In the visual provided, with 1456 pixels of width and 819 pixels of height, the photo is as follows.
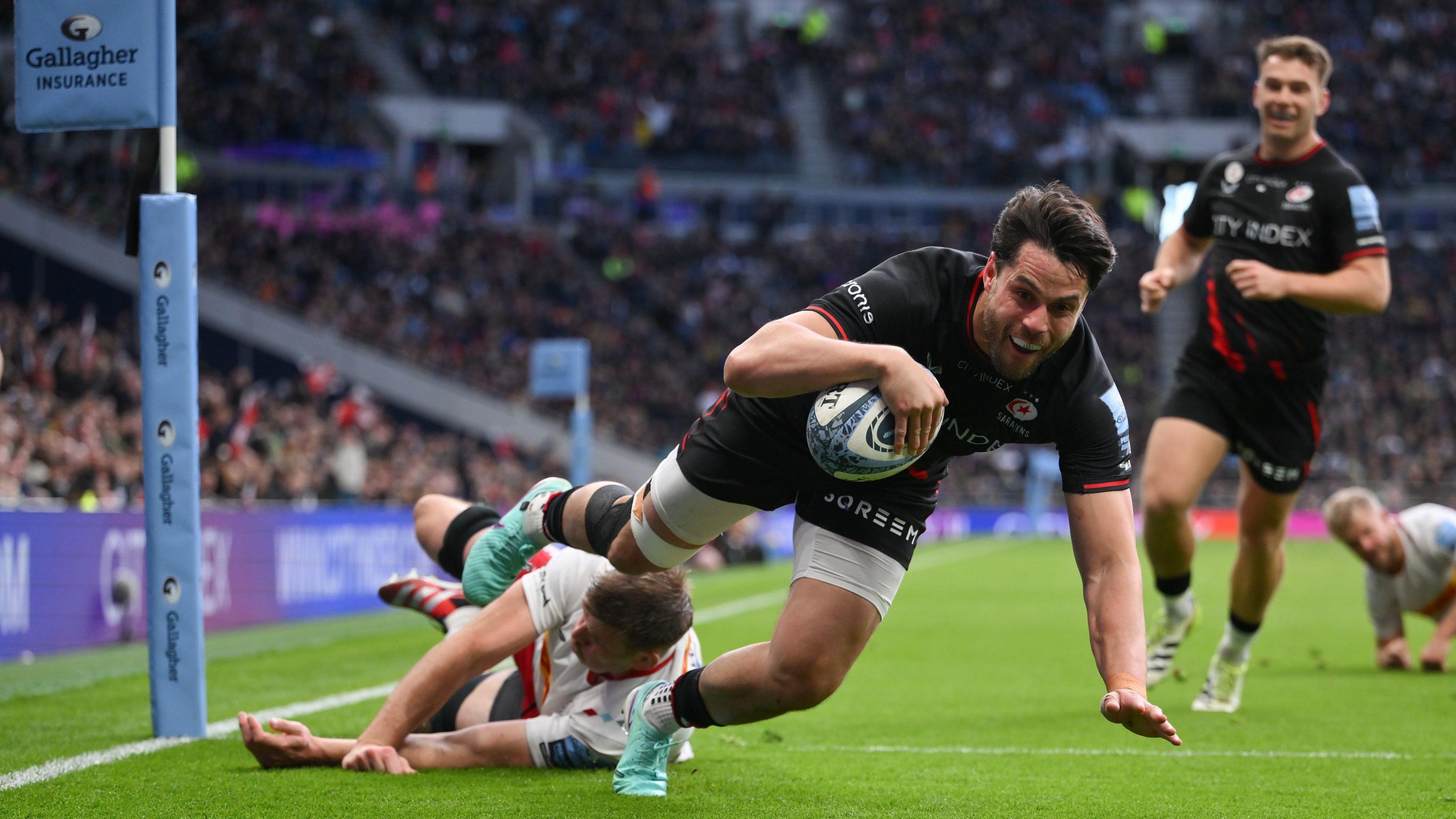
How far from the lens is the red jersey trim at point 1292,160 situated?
6512mm

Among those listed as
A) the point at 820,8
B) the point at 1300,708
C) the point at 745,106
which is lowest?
the point at 1300,708

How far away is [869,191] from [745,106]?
442 centimetres

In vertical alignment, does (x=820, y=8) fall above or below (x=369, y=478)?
above

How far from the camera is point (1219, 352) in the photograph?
6594 millimetres

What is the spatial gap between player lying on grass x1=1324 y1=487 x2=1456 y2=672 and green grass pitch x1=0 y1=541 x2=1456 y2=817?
1.18 ft

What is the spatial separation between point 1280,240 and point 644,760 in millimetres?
3901

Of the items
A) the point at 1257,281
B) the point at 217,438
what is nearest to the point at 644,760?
the point at 1257,281

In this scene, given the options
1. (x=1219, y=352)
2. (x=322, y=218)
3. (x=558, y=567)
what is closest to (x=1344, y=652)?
(x=1219, y=352)

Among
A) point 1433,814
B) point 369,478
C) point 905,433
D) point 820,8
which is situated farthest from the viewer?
point 820,8

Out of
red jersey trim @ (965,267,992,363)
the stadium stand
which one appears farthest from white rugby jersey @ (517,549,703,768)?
the stadium stand

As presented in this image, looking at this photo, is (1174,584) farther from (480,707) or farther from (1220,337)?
(480,707)

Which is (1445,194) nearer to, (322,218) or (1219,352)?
(322,218)

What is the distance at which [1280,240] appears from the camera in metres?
6.50

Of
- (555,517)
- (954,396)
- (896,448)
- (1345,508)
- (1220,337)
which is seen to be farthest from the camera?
(1345,508)
